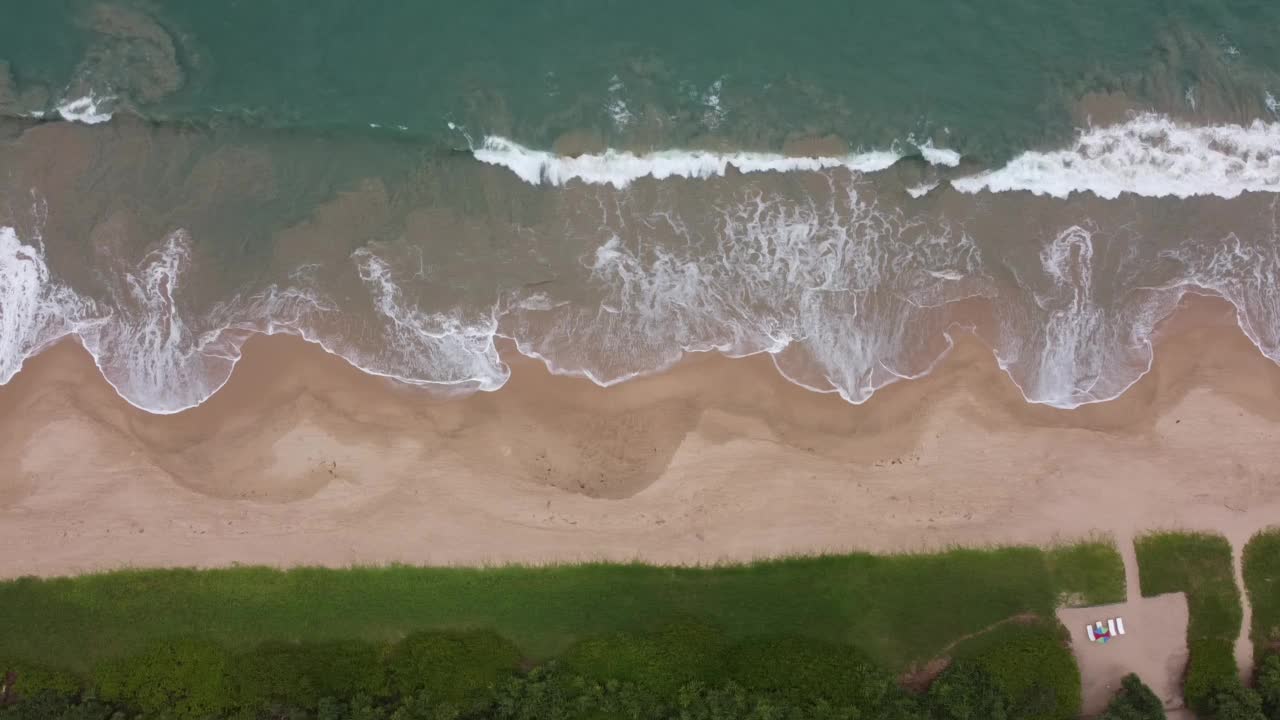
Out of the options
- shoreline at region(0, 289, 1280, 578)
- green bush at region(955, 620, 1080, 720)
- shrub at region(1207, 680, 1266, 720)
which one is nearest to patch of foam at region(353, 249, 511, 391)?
shoreline at region(0, 289, 1280, 578)

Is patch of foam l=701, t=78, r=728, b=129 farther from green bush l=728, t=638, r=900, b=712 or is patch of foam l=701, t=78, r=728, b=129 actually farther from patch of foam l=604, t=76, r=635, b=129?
green bush l=728, t=638, r=900, b=712

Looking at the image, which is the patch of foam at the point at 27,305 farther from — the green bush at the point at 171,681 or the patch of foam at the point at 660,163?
the patch of foam at the point at 660,163

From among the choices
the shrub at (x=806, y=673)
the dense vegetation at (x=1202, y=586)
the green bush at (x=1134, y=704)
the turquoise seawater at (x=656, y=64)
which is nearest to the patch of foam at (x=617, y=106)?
the turquoise seawater at (x=656, y=64)

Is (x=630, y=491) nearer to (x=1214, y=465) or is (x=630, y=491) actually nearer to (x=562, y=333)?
(x=562, y=333)

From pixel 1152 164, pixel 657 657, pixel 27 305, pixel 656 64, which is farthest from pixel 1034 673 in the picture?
pixel 27 305

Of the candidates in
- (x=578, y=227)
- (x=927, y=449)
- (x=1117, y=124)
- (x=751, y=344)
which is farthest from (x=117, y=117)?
(x=1117, y=124)

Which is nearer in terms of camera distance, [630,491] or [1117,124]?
[630,491]
